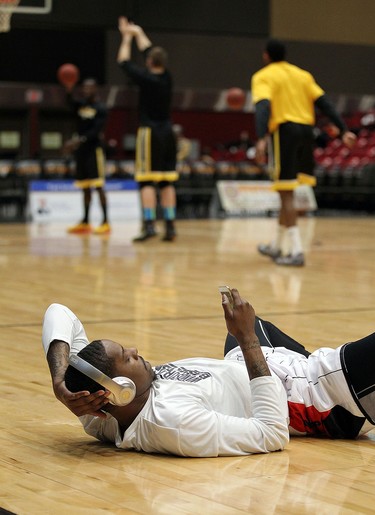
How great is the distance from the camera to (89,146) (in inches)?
538

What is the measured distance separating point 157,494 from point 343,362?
2.57 feet

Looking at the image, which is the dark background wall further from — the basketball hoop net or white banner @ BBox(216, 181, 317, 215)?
the basketball hoop net

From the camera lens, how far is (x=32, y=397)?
405cm

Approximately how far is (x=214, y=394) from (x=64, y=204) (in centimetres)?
1375

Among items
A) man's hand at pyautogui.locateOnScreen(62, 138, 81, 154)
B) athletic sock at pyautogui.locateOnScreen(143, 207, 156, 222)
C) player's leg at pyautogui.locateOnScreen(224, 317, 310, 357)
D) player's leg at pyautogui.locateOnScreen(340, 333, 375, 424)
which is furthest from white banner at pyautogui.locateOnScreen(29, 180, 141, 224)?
player's leg at pyautogui.locateOnScreen(340, 333, 375, 424)

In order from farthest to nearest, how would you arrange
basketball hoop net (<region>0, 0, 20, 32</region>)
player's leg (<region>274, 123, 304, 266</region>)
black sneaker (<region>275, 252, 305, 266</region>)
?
1. basketball hoop net (<region>0, 0, 20, 32</region>)
2. player's leg (<region>274, 123, 304, 266</region>)
3. black sneaker (<region>275, 252, 305, 266</region>)

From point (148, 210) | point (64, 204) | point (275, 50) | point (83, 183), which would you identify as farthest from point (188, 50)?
point (275, 50)

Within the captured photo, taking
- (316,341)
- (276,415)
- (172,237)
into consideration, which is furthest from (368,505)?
(172,237)

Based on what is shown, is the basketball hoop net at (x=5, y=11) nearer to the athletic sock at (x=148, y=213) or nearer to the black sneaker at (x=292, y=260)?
the athletic sock at (x=148, y=213)

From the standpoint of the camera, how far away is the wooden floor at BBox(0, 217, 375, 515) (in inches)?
111

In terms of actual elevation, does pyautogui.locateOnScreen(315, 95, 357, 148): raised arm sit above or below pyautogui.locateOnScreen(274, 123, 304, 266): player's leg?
above

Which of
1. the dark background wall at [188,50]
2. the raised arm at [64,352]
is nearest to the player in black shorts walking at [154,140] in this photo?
the raised arm at [64,352]

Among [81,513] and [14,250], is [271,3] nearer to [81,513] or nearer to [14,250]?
[14,250]

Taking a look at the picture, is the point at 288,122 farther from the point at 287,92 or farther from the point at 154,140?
the point at 154,140
